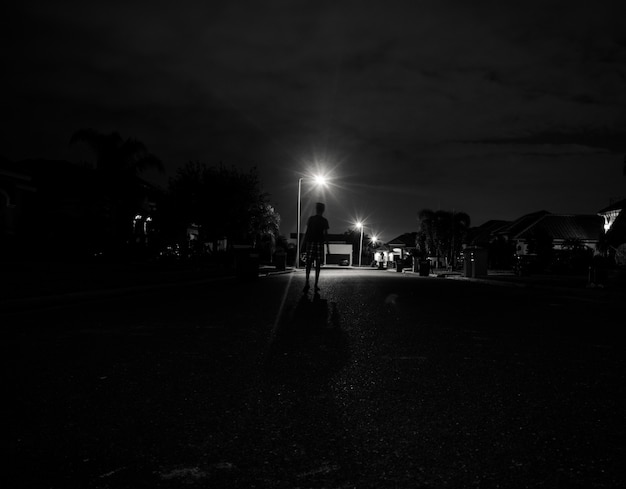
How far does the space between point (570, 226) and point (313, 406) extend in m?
79.9

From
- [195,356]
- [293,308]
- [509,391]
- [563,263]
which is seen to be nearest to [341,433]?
[509,391]

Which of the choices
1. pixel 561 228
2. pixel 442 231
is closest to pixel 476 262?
pixel 442 231

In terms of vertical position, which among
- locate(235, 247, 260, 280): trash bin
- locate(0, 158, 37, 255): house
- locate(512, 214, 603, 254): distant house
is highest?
locate(512, 214, 603, 254): distant house

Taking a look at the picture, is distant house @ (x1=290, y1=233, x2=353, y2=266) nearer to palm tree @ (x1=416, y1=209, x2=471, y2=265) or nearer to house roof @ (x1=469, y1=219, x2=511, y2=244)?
house roof @ (x1=469, y1=219, x2=511, y2=244)

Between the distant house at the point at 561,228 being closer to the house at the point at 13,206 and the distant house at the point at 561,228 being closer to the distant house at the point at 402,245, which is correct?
the distant house at the point at 402,245

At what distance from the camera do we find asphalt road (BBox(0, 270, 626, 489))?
277cm

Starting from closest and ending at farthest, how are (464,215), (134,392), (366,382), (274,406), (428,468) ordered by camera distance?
(428,468)
(274,406)
(134,392)
(366,382)
(464,215)

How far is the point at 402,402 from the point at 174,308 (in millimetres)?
7379

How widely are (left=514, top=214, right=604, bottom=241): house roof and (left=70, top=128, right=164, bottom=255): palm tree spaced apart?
53054mm

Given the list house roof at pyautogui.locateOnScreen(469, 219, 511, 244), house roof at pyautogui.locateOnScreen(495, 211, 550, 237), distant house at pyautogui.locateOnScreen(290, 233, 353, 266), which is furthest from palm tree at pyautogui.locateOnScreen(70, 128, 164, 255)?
distant house at pyautogui.locateOnScreen(290, 233, 353, 266)

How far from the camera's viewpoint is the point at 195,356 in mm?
5777

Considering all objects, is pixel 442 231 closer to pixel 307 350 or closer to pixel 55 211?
pixel 55 211

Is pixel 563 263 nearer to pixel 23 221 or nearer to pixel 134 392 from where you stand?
pixel 23 221

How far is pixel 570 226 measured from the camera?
76000 mm
